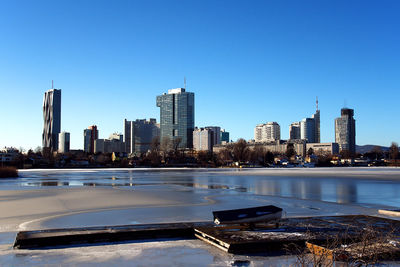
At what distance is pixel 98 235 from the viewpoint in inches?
404

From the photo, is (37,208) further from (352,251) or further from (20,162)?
(20,162)

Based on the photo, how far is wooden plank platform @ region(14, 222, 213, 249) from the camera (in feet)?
31.9

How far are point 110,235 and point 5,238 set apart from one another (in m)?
3.00

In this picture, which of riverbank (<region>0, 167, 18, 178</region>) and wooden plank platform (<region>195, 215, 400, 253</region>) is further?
riverbank (<region>0, 167, 18, 178</region>)

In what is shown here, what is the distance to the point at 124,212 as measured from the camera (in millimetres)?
16000

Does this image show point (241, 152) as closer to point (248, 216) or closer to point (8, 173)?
point (8, 173)

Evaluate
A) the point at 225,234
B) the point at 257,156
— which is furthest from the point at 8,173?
the point at 257,156

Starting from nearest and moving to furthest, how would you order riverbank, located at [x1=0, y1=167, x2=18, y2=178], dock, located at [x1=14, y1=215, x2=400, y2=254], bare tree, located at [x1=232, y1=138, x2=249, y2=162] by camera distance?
dock, located at [x1=14, y1=215, x2=400, y2=254] < riverbank, located at [x1=0, y1=167, x2=18, y2=178] < bare tree, located at [x1=232, y1=138, x2=249, y2=162]

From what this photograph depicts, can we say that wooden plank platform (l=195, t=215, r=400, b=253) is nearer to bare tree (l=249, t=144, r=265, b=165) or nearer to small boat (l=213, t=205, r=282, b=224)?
small boat (l=213, t=205, r=282, b=224)

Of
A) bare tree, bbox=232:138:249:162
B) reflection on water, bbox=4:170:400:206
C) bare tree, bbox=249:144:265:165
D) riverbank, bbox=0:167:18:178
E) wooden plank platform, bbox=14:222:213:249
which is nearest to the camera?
wooden plank platform, bbox=14:222:213:249

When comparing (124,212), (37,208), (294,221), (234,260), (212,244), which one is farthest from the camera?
→ (37,208)

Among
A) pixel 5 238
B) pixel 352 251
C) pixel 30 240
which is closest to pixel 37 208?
pixel 5 238

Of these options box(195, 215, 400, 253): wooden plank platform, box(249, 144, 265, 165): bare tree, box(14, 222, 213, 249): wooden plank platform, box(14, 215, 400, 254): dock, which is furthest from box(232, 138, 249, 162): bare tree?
box(14, 222, 213, 249): wooden plank platform

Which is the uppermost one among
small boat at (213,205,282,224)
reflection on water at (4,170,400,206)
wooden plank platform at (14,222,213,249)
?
small boat at (213,205,282,224)
